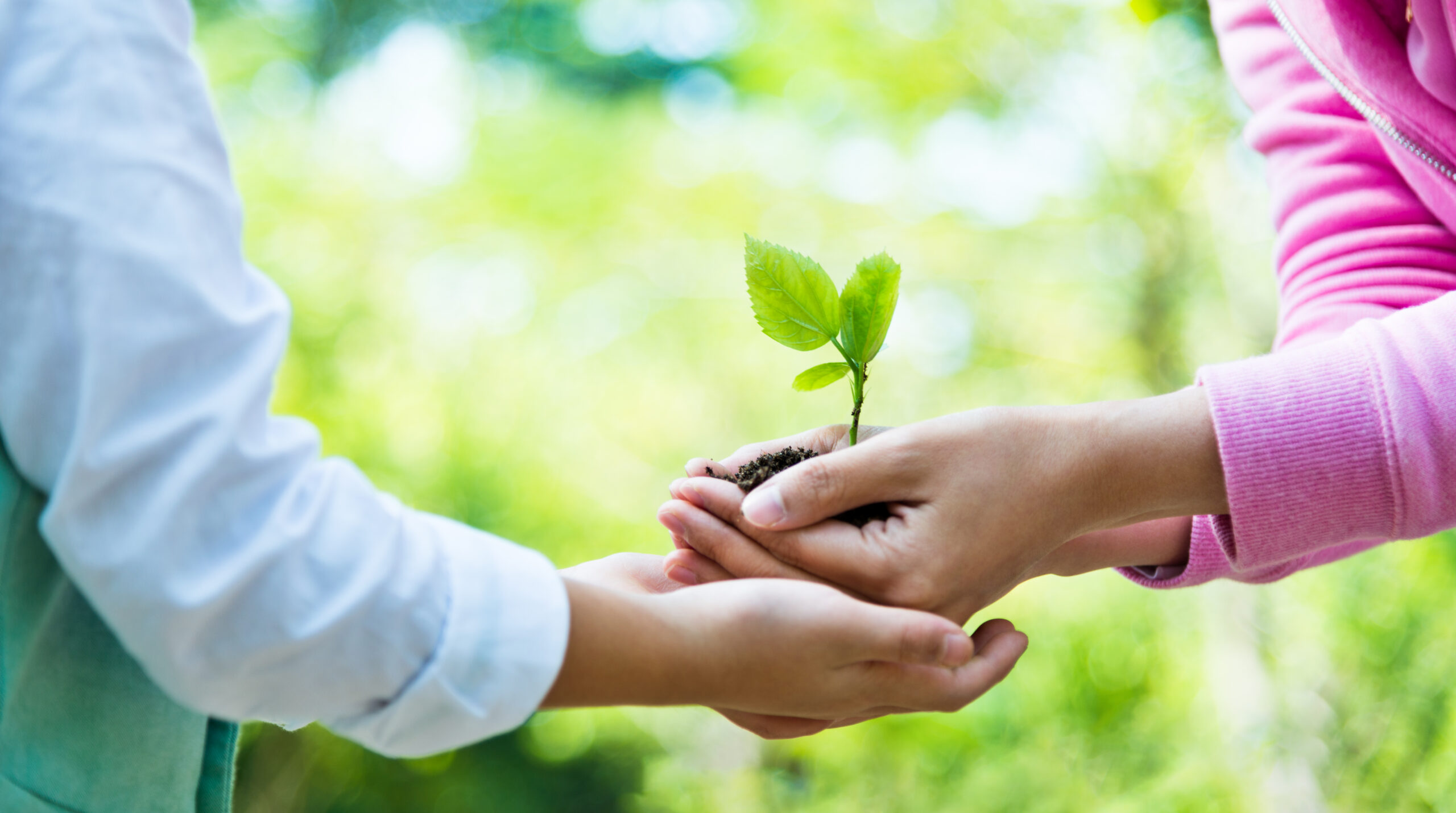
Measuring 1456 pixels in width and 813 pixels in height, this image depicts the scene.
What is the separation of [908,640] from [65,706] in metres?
0.39

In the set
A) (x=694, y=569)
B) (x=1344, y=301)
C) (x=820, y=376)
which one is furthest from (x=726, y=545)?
(x=1344, y=301)

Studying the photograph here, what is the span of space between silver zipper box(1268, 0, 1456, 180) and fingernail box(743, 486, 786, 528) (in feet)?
1.60

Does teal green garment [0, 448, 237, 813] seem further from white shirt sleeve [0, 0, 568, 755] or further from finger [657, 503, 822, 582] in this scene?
finger [657, 503, 822, 582]

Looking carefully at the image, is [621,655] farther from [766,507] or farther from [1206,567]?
[1206,567]

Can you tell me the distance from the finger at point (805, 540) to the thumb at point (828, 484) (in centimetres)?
2

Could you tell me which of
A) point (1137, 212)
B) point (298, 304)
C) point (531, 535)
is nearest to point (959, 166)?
point (1137, 212)

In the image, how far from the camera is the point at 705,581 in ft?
1.99

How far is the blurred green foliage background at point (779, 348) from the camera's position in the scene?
61.2 inches

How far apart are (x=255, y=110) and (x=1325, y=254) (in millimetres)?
2048

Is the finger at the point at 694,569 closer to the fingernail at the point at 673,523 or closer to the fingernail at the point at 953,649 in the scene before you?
the fingernail at the point at 673,523

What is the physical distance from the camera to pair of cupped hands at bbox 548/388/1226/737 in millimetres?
479

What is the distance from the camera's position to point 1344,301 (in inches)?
26.7

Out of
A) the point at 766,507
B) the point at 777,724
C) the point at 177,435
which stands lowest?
the point at 777,724

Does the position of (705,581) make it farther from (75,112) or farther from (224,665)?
(75,112)
